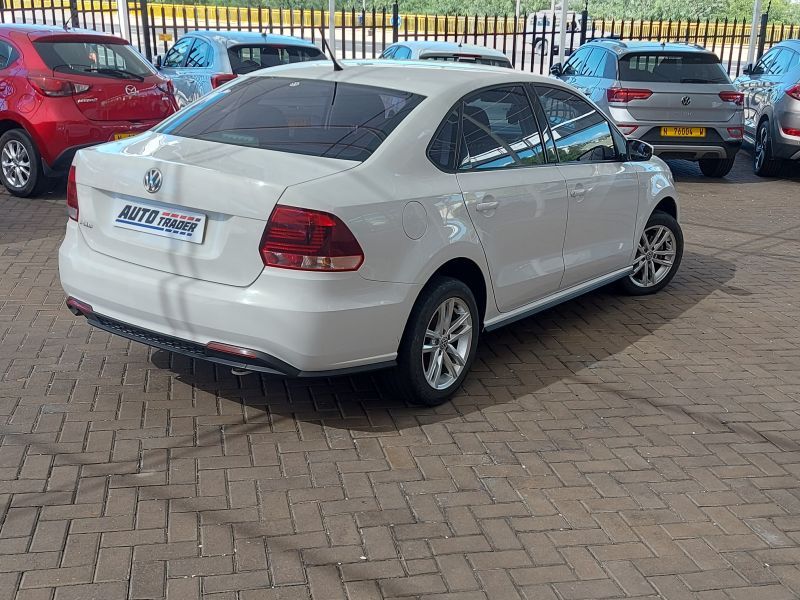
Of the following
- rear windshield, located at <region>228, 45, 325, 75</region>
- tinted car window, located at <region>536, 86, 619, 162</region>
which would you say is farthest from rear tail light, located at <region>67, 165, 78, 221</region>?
rear windshield, located at <region>228, 45, 325, 75</region>

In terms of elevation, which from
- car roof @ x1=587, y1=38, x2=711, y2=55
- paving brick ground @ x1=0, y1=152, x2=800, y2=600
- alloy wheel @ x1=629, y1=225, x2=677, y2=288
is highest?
car roof @ x1=587, y1=38, x2=711, y2=55

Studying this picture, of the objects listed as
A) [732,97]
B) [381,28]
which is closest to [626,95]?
[732,97]

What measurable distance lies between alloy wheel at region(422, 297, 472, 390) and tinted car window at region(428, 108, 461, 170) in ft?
2.24

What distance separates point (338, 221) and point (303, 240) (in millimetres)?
170

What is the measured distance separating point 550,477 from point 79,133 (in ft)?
22.4

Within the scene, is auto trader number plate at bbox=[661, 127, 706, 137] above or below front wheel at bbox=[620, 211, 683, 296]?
above

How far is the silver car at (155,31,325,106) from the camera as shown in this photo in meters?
11.8

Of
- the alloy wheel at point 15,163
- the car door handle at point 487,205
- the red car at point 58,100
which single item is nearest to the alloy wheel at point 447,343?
the car door handle at point 487,205

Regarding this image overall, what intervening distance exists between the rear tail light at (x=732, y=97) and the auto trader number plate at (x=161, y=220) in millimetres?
9069

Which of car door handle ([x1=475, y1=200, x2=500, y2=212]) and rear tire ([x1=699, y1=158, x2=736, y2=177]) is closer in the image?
car door handle ([x1=475, y1=200, x2=500, y2=212])

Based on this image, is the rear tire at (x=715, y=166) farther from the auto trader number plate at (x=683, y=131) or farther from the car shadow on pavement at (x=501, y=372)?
the car shadow on pavement at (x=501, y=372)

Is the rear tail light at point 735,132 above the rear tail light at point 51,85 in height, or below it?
below

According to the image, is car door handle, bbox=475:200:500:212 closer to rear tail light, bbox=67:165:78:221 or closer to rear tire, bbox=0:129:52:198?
rear tail light, bbox=67:165:78:221

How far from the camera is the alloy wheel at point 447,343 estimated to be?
466 cm
